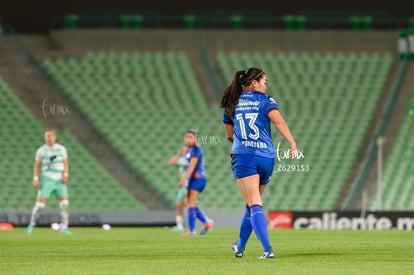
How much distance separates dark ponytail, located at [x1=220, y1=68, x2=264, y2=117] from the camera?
39.9 feet

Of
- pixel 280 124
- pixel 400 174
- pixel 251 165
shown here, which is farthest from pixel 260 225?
pixel 400 174

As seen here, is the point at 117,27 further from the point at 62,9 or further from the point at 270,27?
the point at 270,27

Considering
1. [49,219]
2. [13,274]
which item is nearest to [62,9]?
[49,219]

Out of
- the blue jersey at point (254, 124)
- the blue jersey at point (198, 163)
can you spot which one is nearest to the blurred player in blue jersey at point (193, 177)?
the blue jersey at point (198, 163)

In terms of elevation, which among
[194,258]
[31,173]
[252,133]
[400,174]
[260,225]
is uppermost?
[400,174]

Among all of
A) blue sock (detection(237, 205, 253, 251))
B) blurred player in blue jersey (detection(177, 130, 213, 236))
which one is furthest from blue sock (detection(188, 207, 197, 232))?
blue sock (detection(237, 205, 253, 251))

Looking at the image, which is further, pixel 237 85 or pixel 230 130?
pixel 230 130

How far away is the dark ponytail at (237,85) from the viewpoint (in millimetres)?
12172

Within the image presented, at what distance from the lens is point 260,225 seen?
11.9m

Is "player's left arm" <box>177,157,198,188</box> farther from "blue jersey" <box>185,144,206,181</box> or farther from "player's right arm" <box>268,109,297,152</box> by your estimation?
"player's right arm" <box>268,109,297,152</box>

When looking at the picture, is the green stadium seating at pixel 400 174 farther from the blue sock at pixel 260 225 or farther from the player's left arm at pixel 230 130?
the blue sock at pixel 260 225

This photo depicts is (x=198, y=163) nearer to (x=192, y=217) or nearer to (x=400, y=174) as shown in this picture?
(x=192, y=217)

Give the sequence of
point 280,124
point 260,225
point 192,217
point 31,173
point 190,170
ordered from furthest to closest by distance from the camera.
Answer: point 31,173, point 192,217, point 190,170, point 280,124, point 260,225

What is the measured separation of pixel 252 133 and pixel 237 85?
61cm
